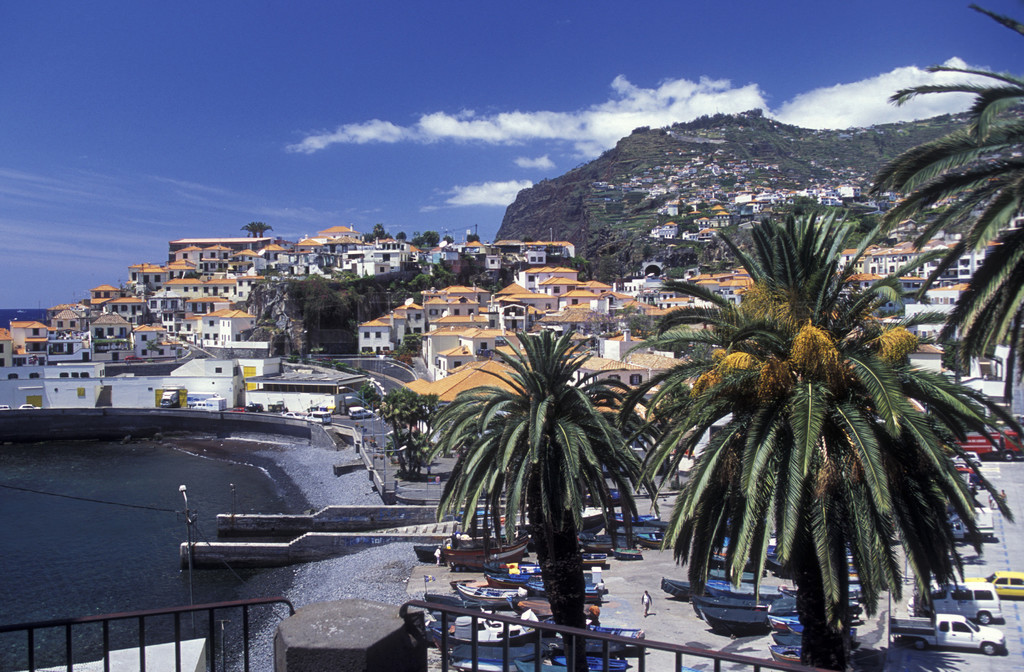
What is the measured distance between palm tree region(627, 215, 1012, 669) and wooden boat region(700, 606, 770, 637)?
34.5 feet

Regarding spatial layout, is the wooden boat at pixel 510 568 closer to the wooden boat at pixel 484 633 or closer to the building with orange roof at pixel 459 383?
the wooden boat at pixel 484 633

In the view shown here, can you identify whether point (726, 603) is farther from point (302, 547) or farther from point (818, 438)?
point (302, 547)

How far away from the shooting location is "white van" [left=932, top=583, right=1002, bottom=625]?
1700 cm

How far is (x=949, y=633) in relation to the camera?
16016 mm

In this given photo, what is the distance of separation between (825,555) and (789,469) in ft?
3.27

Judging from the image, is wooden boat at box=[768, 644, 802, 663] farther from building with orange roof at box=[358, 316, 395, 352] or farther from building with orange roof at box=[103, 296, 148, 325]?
building with orange roof at box=[103, 296, 148, 325]

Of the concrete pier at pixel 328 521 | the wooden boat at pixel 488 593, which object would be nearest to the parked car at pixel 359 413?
the concrete pier at pixel 328 521

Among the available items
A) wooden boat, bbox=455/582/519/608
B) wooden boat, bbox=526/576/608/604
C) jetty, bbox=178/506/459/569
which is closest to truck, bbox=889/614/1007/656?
wooden boat, bbox=526/576/608/604

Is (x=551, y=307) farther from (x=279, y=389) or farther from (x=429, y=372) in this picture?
(x=279, y=389)

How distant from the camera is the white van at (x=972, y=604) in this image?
17.0 m

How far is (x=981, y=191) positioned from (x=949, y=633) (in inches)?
521

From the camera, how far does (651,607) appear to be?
20.3 meters

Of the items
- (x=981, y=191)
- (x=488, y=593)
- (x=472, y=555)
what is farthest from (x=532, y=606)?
(x=981, y=191)

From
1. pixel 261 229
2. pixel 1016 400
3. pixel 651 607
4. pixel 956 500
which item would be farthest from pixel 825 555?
pixel 261 229
